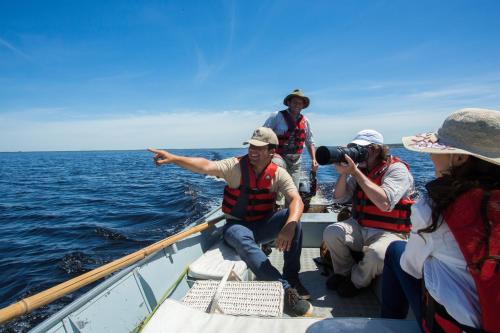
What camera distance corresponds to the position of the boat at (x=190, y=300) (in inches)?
58.6

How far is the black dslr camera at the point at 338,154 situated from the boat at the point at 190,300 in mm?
889

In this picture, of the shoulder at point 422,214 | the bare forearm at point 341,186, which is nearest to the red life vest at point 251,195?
the bare forearm at point 341,186

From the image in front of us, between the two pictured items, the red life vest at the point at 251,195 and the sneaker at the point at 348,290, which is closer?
the sneaker at the point at 348,290

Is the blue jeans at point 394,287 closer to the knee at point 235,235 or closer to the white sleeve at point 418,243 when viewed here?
the white sleeve at point 418,243

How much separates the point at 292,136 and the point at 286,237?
6.60 ft

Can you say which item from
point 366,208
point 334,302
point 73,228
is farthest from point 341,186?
point 73,228

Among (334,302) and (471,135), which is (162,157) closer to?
(334,302)

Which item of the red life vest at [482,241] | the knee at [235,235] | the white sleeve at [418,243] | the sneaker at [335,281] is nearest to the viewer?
the red life vest at [482,241]

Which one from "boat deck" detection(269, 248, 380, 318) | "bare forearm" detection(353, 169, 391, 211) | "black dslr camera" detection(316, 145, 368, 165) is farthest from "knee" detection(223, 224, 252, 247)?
"bare forearm" detection(353, 169, 391, 211)

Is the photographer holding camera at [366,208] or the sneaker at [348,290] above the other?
the photographer holding camera at [366,208]

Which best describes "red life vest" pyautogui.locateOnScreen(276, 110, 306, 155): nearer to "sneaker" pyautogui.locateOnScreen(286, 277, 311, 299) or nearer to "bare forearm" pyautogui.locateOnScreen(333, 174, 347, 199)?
"bare forearm" pyautogui.locateOnScreen(333, 174, 347, 199)

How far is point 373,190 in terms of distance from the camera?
2111 millimetres

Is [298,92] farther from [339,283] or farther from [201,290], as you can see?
[201,290]

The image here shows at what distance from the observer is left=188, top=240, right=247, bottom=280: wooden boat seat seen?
228 centimetres
